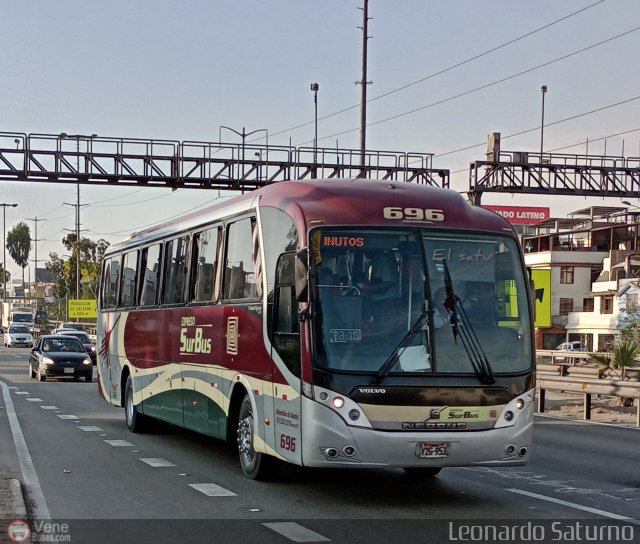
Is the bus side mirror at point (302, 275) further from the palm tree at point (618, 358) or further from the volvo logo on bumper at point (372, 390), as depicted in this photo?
the palm tree at point (618, 358)

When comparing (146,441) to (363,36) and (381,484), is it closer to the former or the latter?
(381,484)

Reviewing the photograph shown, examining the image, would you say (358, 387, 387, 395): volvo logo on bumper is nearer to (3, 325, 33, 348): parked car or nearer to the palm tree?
the palm tree

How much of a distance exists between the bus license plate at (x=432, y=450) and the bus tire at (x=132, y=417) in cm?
866

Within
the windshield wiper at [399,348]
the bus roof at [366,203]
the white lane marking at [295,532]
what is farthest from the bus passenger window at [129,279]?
the white lane marking at [295,532]

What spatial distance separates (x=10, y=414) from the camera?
72.2 feet

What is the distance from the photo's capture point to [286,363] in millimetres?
11133

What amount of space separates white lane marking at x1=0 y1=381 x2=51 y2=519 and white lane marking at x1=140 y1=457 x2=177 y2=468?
4.63 feet

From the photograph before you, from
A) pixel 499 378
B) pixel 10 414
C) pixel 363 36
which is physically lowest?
pixel 10 414

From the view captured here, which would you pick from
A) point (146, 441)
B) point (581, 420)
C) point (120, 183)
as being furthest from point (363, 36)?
point (146, 441)

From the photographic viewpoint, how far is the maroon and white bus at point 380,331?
10.4 meters

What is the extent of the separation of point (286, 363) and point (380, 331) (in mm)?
1097

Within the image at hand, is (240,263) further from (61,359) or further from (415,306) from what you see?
(61,359)

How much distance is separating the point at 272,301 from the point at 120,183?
3721 cm

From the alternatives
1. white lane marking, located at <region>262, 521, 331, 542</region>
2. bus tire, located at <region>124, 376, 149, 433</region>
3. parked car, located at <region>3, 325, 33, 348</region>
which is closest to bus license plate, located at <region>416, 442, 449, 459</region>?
white lane marking, located at <region>262, 521, 331, 542</region>
